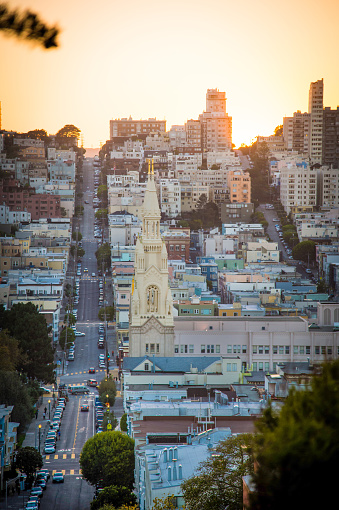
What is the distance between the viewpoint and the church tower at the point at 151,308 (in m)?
63.3

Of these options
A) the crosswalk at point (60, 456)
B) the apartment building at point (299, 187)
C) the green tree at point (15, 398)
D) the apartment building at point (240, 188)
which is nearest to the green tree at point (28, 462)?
the crosswalk at point (60, 456)

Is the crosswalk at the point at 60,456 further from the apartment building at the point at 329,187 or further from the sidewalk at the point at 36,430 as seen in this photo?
the apartment building at the point at 329,187

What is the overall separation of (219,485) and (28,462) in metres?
20.2

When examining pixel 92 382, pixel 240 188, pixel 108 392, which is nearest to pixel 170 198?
pixel 240 188

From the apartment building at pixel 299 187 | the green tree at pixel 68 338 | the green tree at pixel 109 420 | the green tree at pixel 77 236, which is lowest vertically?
the green tree at pixel 109 420

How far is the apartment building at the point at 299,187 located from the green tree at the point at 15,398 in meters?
95.8

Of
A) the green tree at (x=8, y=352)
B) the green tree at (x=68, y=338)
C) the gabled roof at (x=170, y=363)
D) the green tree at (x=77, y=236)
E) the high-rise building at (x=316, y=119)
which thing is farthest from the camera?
the high-rise building at (x=316, y=119)

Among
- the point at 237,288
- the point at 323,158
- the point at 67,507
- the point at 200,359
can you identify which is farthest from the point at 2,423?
the point at 323,158

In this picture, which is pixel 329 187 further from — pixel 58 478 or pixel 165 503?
pixel 165 503

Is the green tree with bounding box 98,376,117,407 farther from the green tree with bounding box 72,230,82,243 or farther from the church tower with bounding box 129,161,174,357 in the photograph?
the green tree with bounding box 72,230,82,243

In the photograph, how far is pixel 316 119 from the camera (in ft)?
585

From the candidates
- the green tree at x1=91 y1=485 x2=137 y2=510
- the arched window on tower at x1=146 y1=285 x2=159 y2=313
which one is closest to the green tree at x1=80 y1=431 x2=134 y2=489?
the green tree at x1=91 y1=485 x2=137 y2=510

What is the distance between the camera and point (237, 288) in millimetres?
101875

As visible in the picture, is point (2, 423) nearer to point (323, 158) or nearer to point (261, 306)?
point (261, 306)
